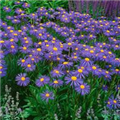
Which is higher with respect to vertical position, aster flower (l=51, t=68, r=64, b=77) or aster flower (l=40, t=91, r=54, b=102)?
aster flower (l=51, t=68, r=64, b=77)

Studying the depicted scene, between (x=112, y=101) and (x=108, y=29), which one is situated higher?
(x=108, y=29)

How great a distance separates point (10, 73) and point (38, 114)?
592 mm

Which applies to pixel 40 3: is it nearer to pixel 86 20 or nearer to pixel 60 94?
pixel 86 20

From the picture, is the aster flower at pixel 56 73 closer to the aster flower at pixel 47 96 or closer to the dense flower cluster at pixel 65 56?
the dense flower cluster at pixel 65 56

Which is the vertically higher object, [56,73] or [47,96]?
[56,73]

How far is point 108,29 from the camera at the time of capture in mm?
3354

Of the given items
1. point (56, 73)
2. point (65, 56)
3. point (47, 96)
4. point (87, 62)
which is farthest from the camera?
point (65, 56)

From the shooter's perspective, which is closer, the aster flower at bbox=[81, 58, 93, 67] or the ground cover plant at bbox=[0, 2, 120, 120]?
the ground cover plant at bbox=[0, 2, 120, 120]

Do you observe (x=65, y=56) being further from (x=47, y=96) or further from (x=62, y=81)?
(x=47, y=96)

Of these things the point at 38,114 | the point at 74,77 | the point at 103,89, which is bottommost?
the point at 38,114

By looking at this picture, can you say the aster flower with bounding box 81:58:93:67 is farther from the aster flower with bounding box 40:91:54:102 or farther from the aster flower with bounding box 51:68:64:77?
the aster flower with bounding box 40:91:54:102

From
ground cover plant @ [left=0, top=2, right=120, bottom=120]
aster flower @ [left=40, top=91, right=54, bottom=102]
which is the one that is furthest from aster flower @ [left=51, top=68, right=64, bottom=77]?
aster flower @ [left=40, top=91, right=54, bottom=102]

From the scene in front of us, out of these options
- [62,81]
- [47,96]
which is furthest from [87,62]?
[47,96]

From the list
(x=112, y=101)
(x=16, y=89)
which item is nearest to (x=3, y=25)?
(x=16, y=89)
